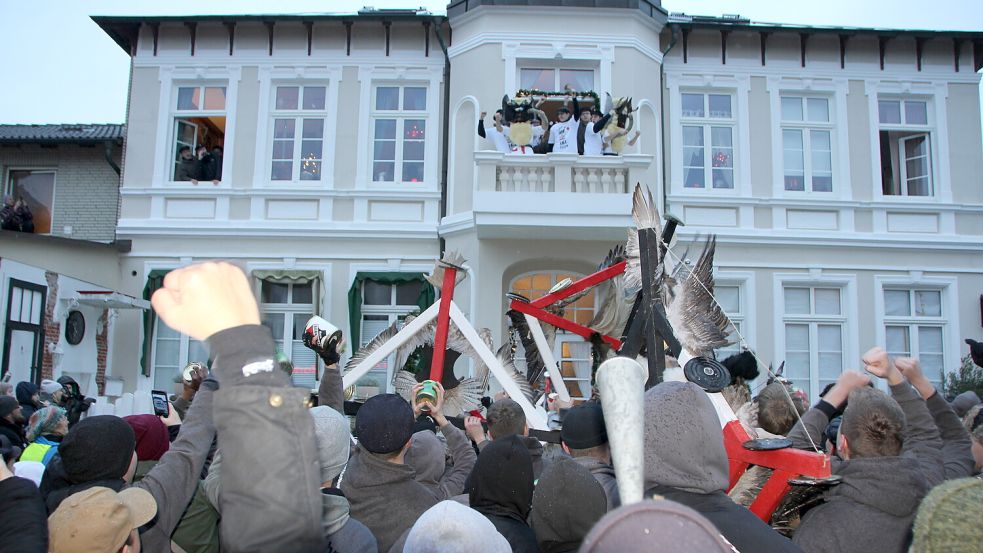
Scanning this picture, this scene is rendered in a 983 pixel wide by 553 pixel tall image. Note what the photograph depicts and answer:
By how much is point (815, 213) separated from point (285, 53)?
9105 millimetres

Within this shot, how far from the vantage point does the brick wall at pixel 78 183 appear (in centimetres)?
1344

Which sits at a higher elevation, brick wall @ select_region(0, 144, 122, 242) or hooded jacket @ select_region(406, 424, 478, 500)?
brick wall @ select_region(0, 144, 122, 242)

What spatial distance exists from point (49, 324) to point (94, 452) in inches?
364

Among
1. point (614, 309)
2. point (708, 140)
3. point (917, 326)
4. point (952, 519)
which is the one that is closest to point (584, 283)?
point (614, 309)

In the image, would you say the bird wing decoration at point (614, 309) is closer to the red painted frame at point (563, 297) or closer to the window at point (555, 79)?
the red painted frame at point (563, 297)

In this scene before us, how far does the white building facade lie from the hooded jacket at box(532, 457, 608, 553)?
8945 mm

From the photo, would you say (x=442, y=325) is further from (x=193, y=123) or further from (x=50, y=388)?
(x=193, y=123)

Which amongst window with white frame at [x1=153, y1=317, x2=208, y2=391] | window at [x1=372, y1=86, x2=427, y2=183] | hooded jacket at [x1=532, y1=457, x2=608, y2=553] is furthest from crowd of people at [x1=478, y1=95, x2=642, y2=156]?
hooded jacket at [x1=532, y1=457, x2=608, y2=553]

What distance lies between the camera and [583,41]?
39.0 feet

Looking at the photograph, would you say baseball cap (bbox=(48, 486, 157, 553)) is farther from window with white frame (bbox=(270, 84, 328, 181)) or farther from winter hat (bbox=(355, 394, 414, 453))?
window with white frame (bbox=(270, 84, 328, 181))

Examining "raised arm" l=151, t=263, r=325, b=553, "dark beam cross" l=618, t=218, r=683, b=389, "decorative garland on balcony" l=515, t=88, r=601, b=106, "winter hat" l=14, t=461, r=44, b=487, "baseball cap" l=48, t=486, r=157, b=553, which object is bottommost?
"winter hat" l=14, t=461, r=44, b=487

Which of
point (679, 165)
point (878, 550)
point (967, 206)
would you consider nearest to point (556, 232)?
point (679, 165)

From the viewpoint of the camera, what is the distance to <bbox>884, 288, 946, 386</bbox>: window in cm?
1216

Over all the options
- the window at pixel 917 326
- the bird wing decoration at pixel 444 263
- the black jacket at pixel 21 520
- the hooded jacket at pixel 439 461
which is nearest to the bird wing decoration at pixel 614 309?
the bird wing decoration at pixel 444 263
